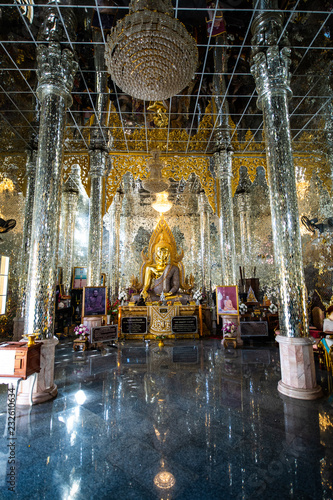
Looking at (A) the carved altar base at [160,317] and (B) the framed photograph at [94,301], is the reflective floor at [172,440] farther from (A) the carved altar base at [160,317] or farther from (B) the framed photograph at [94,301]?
(A) the carved altar base at [160,317]

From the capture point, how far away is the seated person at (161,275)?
35.1 feet

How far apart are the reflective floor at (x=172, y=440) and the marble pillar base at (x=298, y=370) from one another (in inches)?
6.0

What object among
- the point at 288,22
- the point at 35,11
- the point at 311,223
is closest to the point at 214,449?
the point at 288,22

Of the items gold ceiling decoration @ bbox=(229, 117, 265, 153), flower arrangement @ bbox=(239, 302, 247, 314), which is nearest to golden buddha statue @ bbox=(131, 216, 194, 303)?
flower arrangement @ bbox=(239, 302, 247, 314)

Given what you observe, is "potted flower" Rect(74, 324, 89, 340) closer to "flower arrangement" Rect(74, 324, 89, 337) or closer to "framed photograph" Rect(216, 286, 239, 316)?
"flower arrangement" Rect(74, 324, 89, 337)

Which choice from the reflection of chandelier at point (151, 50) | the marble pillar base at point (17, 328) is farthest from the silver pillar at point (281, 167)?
the marble pillar base at point (17, 328)

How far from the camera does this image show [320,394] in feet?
12.7

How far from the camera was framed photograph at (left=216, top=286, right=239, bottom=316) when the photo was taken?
749 centimetres

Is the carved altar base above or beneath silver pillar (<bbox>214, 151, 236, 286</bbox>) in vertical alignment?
beneath

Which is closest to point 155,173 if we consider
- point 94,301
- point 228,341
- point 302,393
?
point 94,301

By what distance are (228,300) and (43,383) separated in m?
5.17

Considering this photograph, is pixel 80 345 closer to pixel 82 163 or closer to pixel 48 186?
pixel 48 186

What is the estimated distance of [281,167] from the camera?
4.54m

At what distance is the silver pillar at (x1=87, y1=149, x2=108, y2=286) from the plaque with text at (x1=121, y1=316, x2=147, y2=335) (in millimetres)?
1562
